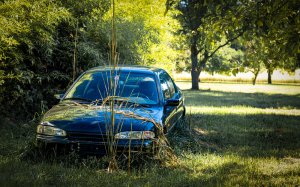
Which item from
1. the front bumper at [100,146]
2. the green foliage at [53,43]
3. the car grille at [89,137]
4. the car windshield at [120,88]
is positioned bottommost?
the front bumper at [100,146]

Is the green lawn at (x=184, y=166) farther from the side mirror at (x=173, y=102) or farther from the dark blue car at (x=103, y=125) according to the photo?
the side mirror at (x=173, y=102)

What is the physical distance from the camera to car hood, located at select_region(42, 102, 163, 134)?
17.5 ft

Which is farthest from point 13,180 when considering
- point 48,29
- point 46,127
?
point 48,29

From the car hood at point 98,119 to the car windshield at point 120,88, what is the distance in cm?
57

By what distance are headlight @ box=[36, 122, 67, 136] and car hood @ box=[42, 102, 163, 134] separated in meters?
0.06

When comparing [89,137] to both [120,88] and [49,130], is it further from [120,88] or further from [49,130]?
[120,88]

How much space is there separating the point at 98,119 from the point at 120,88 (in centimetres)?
141

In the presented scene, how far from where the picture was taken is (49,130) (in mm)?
5457

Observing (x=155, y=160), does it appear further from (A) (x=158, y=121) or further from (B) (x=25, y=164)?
(B) (x=25, y=164)

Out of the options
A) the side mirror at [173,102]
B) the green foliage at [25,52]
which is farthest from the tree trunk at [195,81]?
the side mirror at [173,102]

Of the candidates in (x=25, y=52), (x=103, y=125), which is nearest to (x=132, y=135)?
(x=103, y=125)

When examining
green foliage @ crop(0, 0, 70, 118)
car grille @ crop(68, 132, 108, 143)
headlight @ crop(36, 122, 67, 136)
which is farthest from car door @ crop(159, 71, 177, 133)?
green foliage @ crop(0, 0, 70, 118)

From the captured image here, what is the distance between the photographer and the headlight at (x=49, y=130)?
539 centimetres

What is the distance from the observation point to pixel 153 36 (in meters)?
14.2
